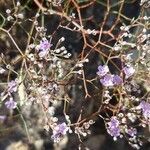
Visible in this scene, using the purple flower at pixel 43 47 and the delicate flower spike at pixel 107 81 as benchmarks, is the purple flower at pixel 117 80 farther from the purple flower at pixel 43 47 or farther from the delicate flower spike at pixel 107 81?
the purple flower at pixel 43 47

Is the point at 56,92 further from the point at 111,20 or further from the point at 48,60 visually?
the point at 111,20

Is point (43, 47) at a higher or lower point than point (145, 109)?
higher

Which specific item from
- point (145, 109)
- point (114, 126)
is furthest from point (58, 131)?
point (145, 109)

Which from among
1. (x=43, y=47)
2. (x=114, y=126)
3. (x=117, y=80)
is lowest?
(x=114, y=126)

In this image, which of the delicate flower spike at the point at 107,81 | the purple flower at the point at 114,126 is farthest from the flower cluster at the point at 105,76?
the purple flower at the point at 114,126

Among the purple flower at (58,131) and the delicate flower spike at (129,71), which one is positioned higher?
the delicate flower spike at (129,71)

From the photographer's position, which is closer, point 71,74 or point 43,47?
point 43,47

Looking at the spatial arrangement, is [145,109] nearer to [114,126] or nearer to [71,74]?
[114,126]

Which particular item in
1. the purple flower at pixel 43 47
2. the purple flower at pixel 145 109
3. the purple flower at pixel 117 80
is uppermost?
the purple flower at pixel 43 47

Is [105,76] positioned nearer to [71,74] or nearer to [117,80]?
[117,80]

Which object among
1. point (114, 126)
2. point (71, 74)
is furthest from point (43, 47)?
point (114, 126)

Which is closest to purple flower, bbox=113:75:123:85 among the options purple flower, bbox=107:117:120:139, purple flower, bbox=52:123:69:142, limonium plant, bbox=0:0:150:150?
limonium plant, bbox=0:0:150:150

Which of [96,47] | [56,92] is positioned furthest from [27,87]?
[96,47]
